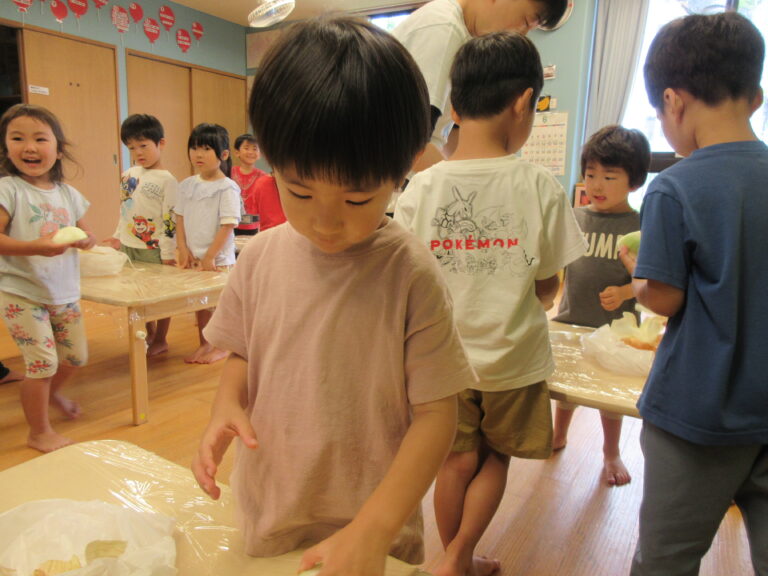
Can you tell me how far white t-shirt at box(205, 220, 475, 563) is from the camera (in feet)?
2.03

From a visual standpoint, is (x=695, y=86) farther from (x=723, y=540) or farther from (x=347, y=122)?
(x=723, y=540)

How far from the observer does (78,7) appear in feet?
17.2

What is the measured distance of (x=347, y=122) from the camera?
1.57 feet

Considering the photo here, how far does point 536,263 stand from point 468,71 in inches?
18.1

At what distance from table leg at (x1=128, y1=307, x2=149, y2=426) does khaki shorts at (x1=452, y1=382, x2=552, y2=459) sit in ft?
5.03

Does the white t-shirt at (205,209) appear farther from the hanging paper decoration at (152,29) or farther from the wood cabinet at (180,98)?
the hanging paper decoration at (152,29)

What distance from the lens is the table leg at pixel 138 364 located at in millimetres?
2201

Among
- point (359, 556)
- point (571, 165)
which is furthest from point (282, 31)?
point (571, 165)

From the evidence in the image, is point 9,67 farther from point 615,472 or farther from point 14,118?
point 615,472

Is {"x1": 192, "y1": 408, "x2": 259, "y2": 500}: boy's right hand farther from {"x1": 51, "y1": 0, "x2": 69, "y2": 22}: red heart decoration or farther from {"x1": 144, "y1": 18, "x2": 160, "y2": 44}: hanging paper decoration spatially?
{"x1": 144, "y1": 18, "x2": 160, "y2": 44}: hanging paper decoration

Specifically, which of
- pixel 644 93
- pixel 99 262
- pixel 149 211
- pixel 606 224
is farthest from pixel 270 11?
pixel 644 93

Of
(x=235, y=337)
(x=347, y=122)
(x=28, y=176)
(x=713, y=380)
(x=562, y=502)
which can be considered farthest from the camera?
(x=28, y=176)

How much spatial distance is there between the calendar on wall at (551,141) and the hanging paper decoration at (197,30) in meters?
4.28

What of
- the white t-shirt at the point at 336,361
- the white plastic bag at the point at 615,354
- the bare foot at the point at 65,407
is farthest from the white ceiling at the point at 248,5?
the white t-shirt at the point at 336,361
